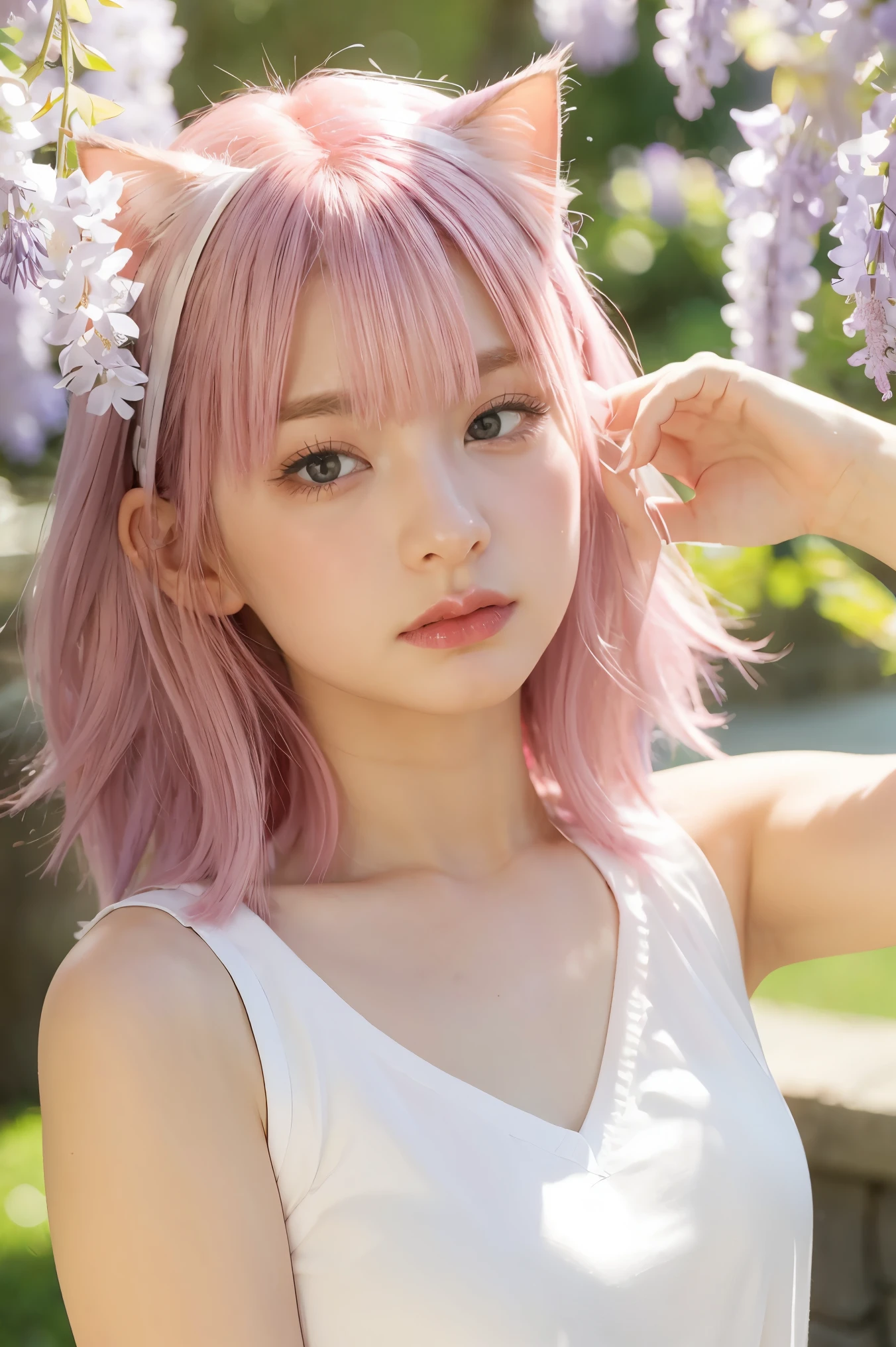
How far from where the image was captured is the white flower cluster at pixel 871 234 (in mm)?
1208

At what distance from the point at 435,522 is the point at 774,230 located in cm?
65

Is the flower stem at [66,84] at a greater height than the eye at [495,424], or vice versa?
the flower stem at [66,84]

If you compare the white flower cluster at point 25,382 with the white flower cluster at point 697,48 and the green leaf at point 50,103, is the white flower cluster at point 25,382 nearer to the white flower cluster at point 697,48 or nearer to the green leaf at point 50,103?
the green leaf at point 50,103

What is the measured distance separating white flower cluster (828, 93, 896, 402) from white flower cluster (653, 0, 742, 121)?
379mm

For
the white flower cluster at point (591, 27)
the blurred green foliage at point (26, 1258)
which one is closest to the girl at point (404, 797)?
the blurred green foliage at point (26, 1258)

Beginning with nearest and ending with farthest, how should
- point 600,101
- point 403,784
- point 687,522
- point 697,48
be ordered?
point 697,48, point 403,784, point 687,522, point 600,101

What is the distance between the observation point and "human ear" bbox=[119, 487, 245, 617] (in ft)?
5.17

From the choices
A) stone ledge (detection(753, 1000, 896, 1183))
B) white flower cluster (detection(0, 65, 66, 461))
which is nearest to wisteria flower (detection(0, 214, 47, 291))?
white flower cluster (detection(0, 65, 66, 461))

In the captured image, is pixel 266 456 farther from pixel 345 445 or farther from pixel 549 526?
pixel 549 526

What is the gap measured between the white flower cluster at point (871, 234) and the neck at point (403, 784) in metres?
0.68

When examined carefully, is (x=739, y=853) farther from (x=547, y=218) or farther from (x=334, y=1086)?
(x=547, y=218)

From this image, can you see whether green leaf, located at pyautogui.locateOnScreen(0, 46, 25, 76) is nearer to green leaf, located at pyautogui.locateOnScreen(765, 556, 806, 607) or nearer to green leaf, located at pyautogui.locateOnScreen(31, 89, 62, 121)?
green leaf, located at pyautogui.locateOnScreen(31, 89, 62, 121)

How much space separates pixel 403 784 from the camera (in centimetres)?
169

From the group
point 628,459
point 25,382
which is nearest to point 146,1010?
point 628,459
